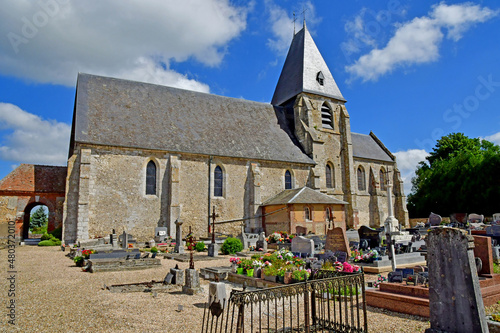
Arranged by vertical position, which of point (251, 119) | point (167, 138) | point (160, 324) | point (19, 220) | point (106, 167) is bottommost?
point (160, 324)

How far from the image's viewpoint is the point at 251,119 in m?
27.3

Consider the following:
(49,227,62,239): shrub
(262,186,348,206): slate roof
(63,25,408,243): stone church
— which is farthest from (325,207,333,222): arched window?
(49,227,62,239): shrub

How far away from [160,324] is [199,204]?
16.2m

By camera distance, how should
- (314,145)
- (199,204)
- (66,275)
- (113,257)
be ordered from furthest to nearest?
(314,145)
(199,204)
(113,257)
(66,275)

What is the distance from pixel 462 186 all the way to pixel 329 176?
50.9ft

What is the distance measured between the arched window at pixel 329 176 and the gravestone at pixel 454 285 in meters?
23.4

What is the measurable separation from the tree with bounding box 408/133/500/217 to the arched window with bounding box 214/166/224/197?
82.0 ft

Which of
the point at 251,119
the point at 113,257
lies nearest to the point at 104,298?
the point at 113,257

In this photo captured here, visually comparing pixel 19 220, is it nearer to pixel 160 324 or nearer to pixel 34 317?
pixel 34 317

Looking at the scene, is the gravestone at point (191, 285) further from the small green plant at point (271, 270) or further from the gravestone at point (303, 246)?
the gravestone at point (303, 246)

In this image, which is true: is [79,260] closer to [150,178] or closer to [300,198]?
[150,178]

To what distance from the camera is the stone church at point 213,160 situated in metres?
19.5

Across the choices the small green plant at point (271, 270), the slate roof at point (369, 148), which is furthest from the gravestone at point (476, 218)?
the small green plant at point (271, 270)

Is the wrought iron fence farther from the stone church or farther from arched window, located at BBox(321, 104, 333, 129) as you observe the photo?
arched window, located at BBox(321, 104, 333, 129)
